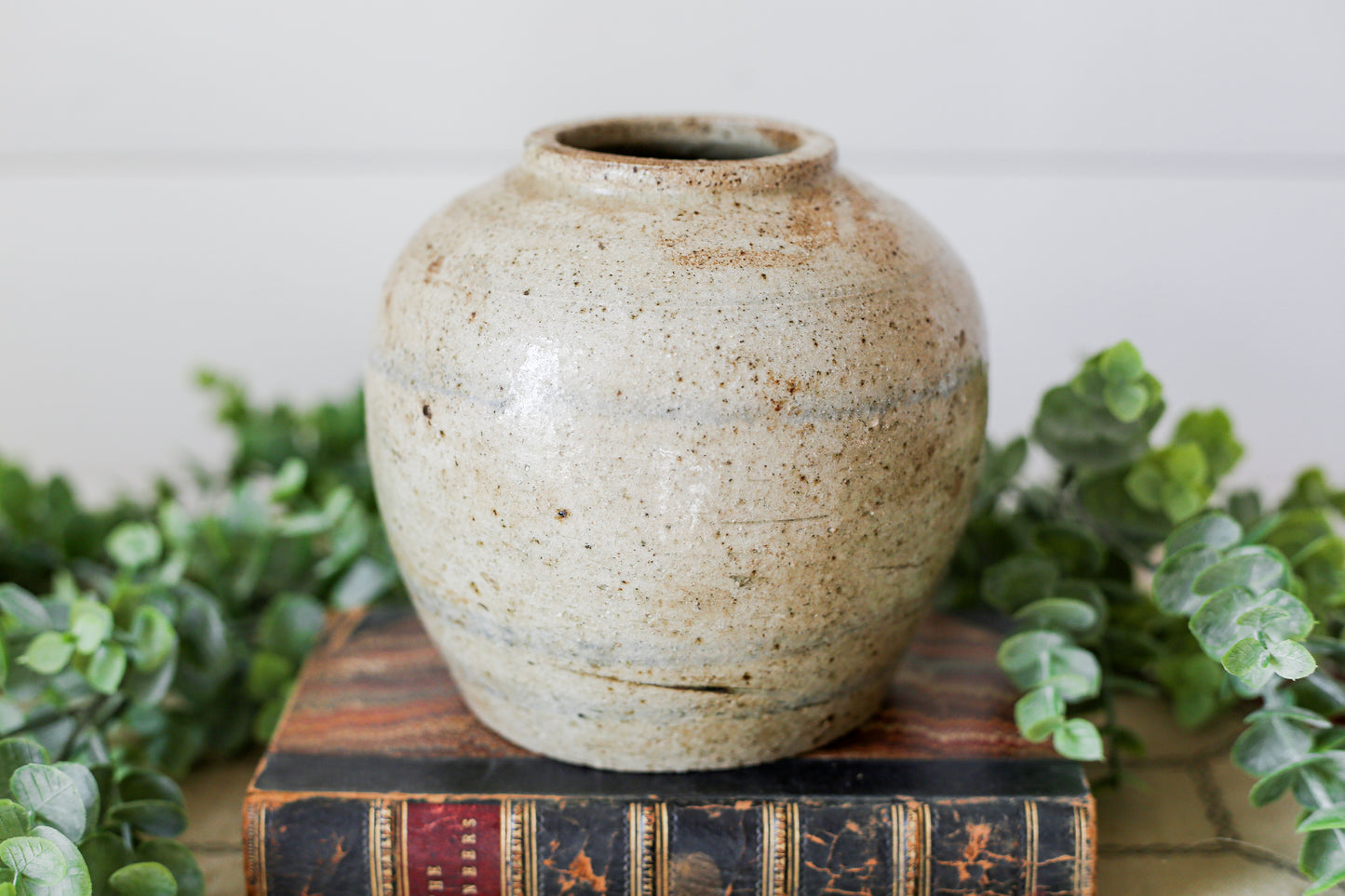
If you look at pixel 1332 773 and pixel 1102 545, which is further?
pixel 1102 545

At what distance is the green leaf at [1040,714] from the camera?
695 mm

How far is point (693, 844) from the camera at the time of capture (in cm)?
67

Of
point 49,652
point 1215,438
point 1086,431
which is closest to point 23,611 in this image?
point 49,652

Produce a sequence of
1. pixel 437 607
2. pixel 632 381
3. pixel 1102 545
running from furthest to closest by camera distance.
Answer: pixel 1102 545 < pixel 437 607 < pixel 632 381

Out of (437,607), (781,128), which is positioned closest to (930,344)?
(781,128)

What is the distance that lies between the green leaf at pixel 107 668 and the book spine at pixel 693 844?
14 centimetres

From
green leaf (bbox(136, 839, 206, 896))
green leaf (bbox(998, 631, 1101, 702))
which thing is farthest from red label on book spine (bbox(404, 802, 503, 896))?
green leaf (bbox(998, 631, 1101, 702))

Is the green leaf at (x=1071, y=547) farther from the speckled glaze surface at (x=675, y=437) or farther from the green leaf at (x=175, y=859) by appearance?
the green leaf at (x=175, y=859)

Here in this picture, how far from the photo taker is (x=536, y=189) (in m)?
0.67

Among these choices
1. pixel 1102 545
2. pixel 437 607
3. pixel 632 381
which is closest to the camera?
pixel 632 381

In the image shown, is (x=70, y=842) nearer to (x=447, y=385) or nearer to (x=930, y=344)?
(x=447, y=385)

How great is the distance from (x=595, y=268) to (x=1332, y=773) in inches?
19.7

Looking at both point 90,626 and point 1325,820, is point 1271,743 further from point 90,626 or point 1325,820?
point 90,626

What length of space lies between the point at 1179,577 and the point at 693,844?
33 cm
